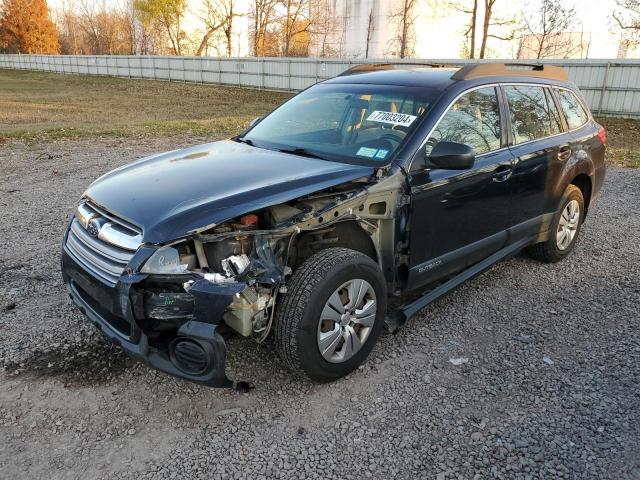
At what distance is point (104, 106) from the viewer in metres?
21.4

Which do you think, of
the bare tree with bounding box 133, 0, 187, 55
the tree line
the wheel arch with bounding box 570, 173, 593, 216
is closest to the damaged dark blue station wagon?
the wheel arch with bounding box 570, 173, 593, 216

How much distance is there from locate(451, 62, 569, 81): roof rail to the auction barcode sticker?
0.56 meters

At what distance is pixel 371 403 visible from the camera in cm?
295

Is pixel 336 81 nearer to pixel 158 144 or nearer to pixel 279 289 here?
pixel 279 289

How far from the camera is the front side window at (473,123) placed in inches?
141

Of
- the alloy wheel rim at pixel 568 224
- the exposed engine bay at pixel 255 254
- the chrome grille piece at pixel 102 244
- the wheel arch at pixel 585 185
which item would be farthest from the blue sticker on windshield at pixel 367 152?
the wheel arch at pixel 585 185

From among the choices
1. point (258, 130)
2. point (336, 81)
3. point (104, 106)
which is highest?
point (336, 81)

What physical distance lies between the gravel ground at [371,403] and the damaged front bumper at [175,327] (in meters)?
0.37

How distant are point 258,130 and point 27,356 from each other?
2366mm

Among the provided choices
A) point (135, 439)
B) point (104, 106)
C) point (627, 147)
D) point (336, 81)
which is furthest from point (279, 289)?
point (104, 106)

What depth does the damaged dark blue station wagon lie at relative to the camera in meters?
2.61

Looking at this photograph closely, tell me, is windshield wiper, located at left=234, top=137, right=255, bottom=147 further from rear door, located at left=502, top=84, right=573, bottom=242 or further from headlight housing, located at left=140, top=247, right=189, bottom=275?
rear door, located at left=502, top=84, right=573, bottom=242

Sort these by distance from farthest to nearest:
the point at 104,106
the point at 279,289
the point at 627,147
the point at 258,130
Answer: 1. the point at 104,106
2. the point at 627,147
3. the point at 258,130
4. the point at 279,289

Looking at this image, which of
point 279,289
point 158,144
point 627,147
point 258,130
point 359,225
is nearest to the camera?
point 279,289
